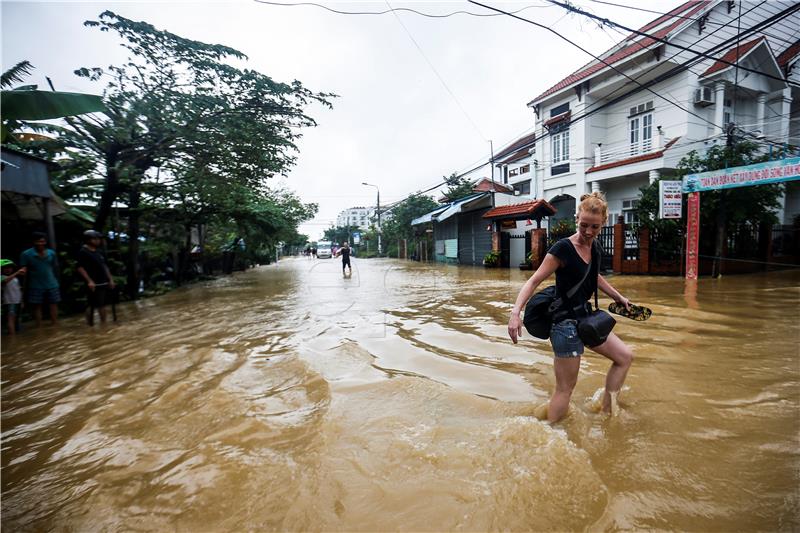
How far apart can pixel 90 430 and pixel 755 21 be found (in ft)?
90.9

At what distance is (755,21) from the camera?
18.0 m

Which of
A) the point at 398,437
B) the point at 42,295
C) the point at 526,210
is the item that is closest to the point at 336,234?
the point at 526,210

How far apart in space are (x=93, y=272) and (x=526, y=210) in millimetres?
15198

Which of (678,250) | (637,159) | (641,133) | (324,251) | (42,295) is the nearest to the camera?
(42,295)

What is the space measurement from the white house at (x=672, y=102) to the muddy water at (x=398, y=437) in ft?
43.4

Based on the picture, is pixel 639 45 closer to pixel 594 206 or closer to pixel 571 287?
pixel 594 206

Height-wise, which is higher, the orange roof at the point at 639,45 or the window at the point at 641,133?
the orange roof at the point at 639,45

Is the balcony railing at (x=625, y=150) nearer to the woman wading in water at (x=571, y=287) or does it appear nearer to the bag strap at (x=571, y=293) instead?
the woman wading in water at (x=571, y=287)

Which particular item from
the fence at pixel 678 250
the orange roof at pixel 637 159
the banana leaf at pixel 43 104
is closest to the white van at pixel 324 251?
the orange roof at pixel 637 159

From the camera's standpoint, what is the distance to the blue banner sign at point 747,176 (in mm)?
8977

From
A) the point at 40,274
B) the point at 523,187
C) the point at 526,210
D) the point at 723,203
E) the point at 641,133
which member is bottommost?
the point at 40,274

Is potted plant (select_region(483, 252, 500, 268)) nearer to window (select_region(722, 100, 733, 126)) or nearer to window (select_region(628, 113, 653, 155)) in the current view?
window (select_region(628, 113, 653, 155))

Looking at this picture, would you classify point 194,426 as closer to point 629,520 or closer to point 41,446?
point 41,446

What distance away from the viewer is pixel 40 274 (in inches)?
272
